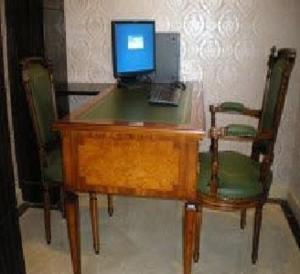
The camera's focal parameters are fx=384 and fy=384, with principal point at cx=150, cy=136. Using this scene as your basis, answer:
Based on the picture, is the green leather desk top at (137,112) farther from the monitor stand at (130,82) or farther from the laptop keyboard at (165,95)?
the monitor stand at (130,82)

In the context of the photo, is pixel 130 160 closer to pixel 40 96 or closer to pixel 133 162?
pixel 133 162

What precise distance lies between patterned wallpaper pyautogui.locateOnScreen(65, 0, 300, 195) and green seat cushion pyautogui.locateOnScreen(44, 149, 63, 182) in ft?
3.15

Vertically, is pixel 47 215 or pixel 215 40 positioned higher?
pixel 215 40

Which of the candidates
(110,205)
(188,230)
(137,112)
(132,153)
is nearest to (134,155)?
(132,153)

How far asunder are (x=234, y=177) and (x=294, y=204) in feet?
3.39

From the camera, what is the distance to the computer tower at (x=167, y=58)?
2838mm

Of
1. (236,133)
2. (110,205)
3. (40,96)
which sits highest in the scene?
(40,96)

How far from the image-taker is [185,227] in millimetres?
1771

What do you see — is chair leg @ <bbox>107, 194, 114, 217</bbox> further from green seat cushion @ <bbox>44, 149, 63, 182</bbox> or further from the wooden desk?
the wooden desk

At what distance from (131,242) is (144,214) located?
1.26 ft

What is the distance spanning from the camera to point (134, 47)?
275 centimetres

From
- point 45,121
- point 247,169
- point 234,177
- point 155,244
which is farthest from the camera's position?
point 155,244

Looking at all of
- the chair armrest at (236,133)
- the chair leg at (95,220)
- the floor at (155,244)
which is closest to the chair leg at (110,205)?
the floor at (155,244)

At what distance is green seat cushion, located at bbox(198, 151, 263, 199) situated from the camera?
1.97m
